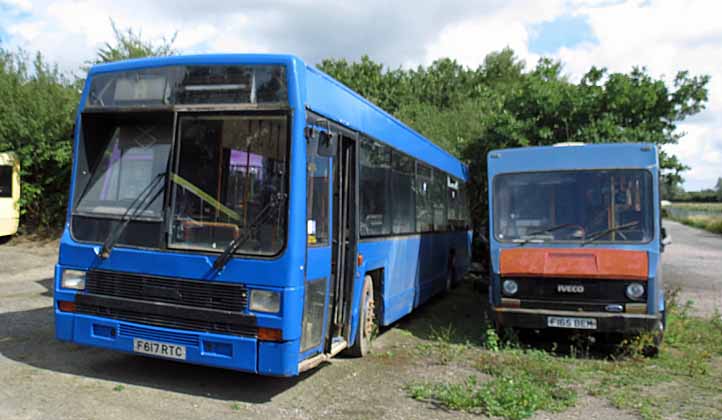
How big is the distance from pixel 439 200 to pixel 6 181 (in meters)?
13.8

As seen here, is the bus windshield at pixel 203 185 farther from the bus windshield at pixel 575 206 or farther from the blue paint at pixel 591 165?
the bus windshield at pixel 575 206

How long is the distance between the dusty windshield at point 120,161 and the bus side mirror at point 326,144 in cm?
145

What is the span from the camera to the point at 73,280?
6281 millimetres

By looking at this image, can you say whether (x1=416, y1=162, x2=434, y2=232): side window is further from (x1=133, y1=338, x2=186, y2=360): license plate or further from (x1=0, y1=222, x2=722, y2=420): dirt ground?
(x1=133, y1=338, x2=186, y2=360): license plate

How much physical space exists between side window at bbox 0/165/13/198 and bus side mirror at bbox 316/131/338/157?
15.8 meters

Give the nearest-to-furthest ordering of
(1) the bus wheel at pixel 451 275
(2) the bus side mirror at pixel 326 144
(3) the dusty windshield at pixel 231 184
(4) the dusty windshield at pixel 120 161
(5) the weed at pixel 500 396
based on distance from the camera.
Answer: (3) the dusty windshield at pixel 231 184, (5) the weed at pixel 500 396, (4) the dusty windshield at pixel 120 161, (2) the bus side mirror at pixel 326 144, (1) the bus wheel at pixel 451 275

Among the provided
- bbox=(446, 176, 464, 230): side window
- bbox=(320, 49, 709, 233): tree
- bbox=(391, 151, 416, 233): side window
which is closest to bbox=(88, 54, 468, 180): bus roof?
bbox=(391, 151, 416, 233): side window

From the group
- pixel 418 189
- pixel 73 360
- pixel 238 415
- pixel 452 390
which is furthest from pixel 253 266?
pixel 418 189

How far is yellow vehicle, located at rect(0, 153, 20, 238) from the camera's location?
1900 cm

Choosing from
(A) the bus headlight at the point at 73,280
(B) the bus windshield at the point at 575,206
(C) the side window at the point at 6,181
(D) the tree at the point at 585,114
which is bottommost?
(A) the bus headlight at the point at 73,280

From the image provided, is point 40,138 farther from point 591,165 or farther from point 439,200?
point 591,165

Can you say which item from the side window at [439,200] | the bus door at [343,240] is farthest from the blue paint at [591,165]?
the side window at [439,200]

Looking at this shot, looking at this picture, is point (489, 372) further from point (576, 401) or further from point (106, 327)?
point (106, 327)

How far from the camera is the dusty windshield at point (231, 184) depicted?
Answer: 5828 millimetres
